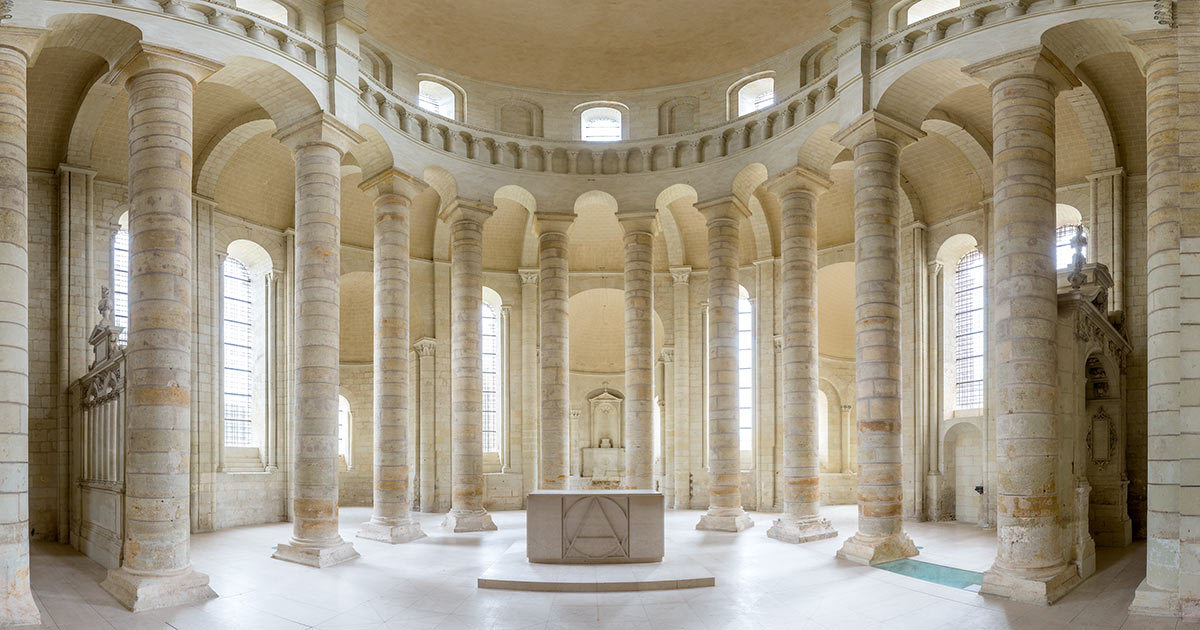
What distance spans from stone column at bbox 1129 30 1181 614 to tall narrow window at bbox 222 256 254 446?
23354mm

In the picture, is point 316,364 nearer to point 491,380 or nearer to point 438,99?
point 438,99

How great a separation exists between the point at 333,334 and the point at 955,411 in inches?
727

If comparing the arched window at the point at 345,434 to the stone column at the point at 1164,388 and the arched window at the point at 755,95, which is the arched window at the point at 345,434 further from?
the stone column at the point at 1164,388

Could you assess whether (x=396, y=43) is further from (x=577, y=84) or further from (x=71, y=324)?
(x=71, y=324)

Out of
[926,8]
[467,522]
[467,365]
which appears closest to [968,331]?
[926,8]

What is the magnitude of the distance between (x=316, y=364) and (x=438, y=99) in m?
10.7

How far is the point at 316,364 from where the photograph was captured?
1820 cm

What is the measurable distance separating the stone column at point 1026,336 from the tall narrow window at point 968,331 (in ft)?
36.8

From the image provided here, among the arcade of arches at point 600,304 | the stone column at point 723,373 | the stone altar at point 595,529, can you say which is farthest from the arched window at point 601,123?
the stone altar at point 595,529

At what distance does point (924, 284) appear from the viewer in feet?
87.8

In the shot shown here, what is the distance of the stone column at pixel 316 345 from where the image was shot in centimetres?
1798

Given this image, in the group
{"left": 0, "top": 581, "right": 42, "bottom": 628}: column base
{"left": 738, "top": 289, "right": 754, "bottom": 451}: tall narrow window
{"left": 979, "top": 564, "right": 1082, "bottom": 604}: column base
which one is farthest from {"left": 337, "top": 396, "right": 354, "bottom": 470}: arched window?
{"left": 979, "top": 564, "right": 1082, "bottom": 604}: column base

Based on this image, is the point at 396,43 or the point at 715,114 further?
the point at 715,114

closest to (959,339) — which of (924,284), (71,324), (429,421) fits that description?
(924,284)
